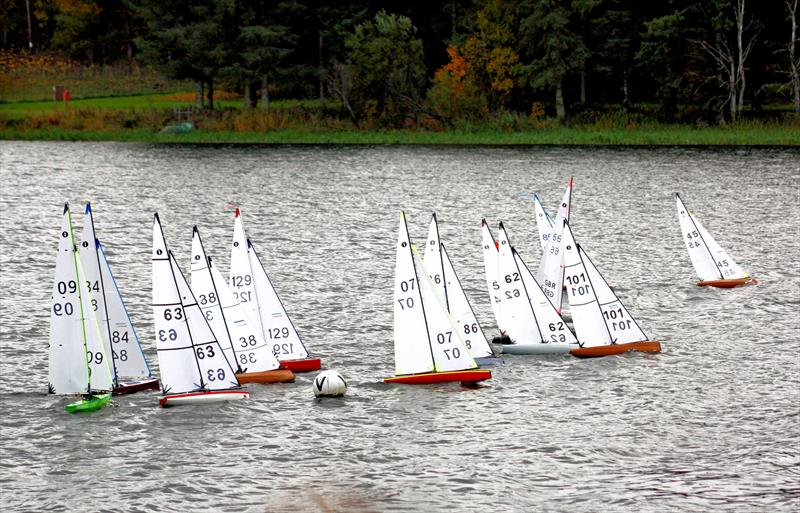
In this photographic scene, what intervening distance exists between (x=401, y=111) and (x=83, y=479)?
107 m

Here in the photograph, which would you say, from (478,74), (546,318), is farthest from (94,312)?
(478,74)

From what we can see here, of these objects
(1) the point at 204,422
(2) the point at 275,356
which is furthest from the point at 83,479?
(2) the point at 275,356

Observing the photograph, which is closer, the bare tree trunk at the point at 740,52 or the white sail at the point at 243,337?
the white sail at the point at 243,337

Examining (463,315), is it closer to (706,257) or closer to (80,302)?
(80,302)

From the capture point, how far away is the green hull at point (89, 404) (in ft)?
123

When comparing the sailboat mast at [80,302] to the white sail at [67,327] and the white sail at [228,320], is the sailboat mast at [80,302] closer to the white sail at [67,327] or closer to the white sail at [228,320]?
the white sail at [67,327]

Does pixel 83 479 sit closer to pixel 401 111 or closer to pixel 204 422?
pixel 204 422

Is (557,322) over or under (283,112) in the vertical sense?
under

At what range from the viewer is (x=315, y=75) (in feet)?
468

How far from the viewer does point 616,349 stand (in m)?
44.5

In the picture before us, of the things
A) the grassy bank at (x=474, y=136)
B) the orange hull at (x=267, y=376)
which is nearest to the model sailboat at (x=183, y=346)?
A: the orange hull at (x=267, y=376)

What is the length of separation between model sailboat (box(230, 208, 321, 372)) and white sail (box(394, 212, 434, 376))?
383 centimetres

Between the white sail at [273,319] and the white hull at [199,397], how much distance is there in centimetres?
360

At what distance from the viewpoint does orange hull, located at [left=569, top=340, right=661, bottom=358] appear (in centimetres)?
4419
